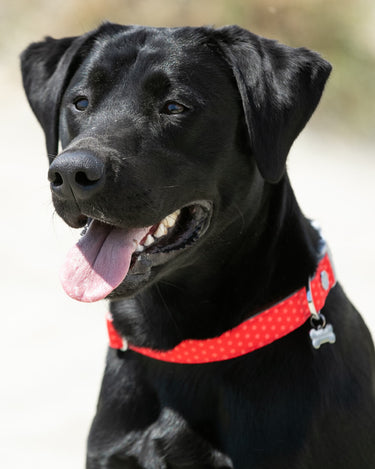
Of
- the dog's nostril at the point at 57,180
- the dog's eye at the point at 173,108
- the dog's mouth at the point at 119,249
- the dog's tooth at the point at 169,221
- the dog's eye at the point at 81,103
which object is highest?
the dog's eye at the point at 173,108

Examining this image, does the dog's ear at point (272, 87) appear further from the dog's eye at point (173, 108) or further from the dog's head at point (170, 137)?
the dog's eye at point (173, 108)

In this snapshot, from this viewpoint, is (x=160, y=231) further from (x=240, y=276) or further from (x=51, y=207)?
(x=51, y=207)

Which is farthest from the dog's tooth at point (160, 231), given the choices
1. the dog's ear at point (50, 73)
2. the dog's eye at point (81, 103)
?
the dog's ear at point (50, 73)

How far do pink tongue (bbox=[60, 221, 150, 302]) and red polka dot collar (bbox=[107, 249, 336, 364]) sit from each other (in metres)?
0.39

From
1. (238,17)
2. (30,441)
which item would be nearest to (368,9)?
(238,17)

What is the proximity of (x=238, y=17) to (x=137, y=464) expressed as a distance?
6.59 meters

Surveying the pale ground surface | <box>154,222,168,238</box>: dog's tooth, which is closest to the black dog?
<box>154,222,168,238</box>: dog's tooth

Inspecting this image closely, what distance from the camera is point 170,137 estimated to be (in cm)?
267

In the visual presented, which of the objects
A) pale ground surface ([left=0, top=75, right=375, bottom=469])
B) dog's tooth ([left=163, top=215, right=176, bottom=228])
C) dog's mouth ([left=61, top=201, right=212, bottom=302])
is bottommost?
pale ground surface ([left=0, top=75, right=375, bottom=469])

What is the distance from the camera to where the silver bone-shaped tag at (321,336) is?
266 centimetres

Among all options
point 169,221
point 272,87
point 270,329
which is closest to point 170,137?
point 169,221

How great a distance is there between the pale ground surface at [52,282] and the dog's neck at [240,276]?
3.73 ft

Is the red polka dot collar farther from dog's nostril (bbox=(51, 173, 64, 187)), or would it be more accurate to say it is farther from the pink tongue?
dog's nostril (bbox=(51, 173, 64, 187))

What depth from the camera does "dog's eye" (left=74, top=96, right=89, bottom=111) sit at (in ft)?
9.24
